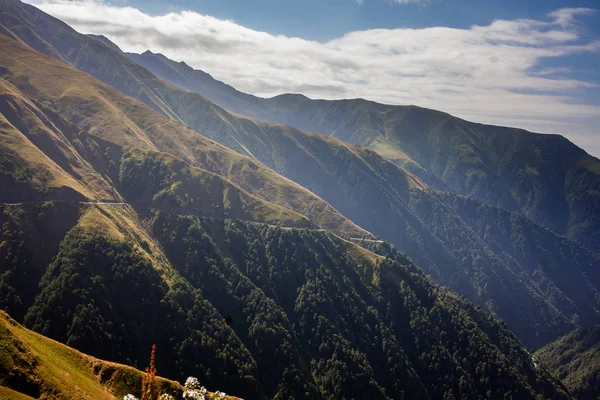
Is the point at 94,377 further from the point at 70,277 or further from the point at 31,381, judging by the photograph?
the point at 70,277

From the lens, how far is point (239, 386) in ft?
607

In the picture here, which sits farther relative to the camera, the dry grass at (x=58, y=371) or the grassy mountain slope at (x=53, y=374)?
the dry grass at (x=58, y=371)

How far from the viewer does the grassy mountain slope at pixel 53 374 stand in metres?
77.0

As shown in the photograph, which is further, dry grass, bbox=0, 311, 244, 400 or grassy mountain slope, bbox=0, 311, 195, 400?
dry grass, bbox=0, 311, 244, 400

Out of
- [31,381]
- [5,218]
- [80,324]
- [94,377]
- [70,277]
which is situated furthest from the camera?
[5,218]

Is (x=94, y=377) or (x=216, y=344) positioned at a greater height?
(x=94, y=377)

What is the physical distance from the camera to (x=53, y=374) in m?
84.6

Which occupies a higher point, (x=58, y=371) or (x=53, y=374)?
(x=53, y=374)

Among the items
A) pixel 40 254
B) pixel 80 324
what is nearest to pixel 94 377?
pixel 80 324

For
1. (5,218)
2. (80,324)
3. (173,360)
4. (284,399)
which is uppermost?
(5,218)

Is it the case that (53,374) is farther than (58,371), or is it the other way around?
(58,371)

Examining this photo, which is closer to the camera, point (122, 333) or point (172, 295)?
point (122, 333)

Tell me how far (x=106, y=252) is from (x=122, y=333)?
143 ft

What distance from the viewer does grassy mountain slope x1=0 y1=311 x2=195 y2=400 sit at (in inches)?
3031
